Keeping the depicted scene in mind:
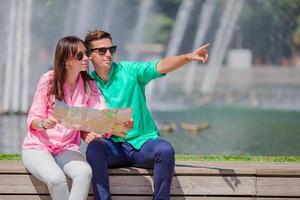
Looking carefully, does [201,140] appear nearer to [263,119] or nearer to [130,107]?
[263,119]

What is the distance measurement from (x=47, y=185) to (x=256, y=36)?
2744 centimetres

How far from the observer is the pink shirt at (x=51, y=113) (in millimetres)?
4188

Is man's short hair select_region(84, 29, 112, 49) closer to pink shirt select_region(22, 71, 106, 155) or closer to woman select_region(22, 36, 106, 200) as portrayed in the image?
woman select_region(22, 36, 106, 200)

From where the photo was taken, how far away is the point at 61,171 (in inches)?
158

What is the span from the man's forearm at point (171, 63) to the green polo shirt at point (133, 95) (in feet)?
0.28

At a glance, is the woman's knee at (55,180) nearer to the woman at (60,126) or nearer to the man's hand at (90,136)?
the woman at (60,126)

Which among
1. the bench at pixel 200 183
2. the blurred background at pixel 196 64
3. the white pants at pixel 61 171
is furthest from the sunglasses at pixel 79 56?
the blurred background at pixel 196 64

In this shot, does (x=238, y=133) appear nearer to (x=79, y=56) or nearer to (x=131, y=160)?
(x=131, y=160)

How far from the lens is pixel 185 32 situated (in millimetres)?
30891

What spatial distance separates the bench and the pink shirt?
19 centimetres

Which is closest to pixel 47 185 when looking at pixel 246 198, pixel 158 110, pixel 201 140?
pixel 246 198

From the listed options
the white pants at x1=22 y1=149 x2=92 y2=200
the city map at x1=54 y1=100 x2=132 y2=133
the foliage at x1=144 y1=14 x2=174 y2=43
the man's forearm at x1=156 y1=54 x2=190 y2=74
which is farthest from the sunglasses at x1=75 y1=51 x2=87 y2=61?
the foliage at x1=144 y1=14 x2=174 y2=43

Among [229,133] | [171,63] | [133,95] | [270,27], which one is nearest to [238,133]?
[229,133]

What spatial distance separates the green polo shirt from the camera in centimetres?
430
